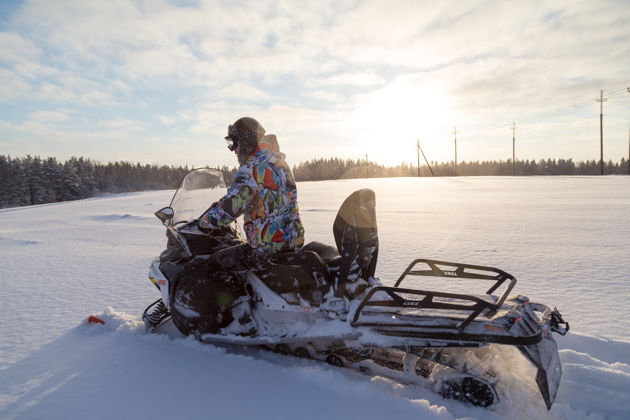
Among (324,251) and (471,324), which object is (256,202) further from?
(471,324)

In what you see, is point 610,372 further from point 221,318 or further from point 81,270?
point 81,270

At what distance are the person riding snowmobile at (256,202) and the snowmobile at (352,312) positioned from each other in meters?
0.14

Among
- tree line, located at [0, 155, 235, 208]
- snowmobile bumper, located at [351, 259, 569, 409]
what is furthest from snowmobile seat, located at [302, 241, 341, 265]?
tree line, located at [0, 155, 235, 208]

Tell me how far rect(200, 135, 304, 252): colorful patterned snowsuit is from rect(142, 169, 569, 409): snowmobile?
17 centimetres

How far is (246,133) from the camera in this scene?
9.25ft

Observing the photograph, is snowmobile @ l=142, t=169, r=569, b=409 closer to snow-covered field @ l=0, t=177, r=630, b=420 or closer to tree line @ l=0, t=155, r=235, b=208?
snow-covered field @ l=0, t=177, r=630, b=420

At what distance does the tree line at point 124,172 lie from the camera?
47.4m

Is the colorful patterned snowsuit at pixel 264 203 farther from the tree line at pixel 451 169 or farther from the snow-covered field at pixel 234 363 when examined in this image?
the tree line at pixel 451 169

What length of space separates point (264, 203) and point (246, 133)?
59 cm

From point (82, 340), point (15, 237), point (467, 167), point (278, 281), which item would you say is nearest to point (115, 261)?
point (82, 340)

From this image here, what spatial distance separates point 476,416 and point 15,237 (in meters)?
11.5

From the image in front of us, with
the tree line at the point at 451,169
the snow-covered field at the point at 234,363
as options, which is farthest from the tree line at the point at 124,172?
the snow-covered field at the point at 234,363

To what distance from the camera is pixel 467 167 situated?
94.9 meters

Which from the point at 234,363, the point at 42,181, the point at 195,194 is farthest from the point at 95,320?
the point at 42,181
